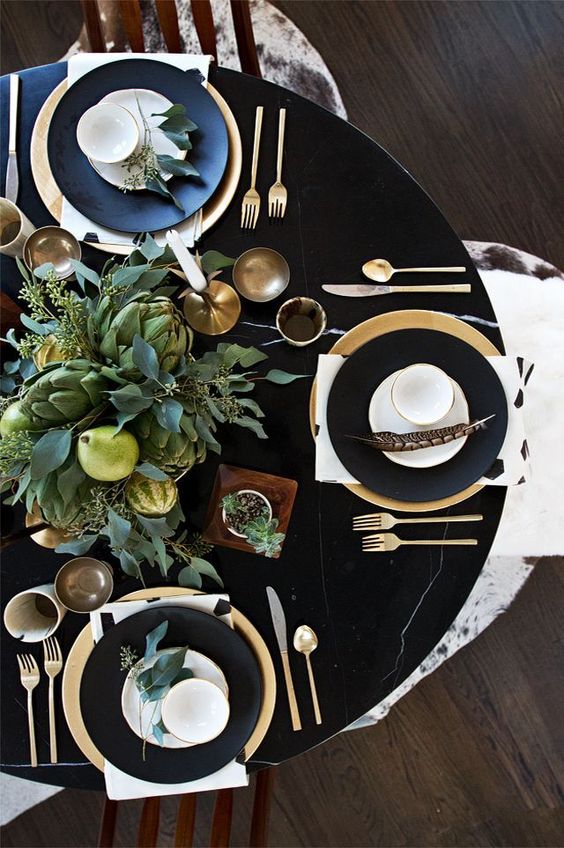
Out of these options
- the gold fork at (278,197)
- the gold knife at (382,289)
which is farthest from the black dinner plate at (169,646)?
the gold fork at (278,197)

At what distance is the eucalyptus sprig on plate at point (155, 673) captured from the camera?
0.96 metres

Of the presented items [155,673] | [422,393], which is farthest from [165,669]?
[422,393]

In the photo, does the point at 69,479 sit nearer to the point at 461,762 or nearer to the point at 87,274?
the point at 87,274

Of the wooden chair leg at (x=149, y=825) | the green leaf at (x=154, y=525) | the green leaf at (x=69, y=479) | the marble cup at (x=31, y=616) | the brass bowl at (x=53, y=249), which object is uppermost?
the brass bowl at (x=53, y=249)

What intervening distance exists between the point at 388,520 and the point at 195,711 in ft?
1.39

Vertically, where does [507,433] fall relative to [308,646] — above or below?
above

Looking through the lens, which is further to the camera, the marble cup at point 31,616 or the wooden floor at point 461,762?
the wooden floor at point 461,762

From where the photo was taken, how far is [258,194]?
3.63 feet

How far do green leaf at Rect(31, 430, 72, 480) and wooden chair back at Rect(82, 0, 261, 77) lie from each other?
0.88 metres

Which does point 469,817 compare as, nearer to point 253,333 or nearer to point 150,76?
point 253,333

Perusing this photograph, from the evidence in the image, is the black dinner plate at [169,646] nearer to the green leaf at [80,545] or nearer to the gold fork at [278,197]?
the green leaf at [80,545]

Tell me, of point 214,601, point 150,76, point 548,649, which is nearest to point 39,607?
point 214,601

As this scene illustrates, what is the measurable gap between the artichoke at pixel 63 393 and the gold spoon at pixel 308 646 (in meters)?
0.51

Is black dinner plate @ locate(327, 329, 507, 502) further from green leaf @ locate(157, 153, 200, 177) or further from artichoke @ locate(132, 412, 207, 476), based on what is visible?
green leaf @ locate(157, 153, 200, 177)
